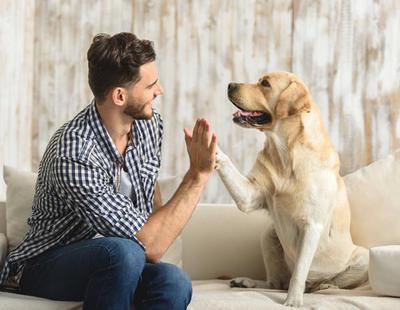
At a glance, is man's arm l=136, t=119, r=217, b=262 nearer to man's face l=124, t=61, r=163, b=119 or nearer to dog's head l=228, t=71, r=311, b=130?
man's face l=124, t=61, r=163, b=119

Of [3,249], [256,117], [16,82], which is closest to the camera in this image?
[3,249]

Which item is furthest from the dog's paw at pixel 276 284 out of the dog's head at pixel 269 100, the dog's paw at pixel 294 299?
the dog's head at pixel 269 100

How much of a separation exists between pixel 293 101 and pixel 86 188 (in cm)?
85

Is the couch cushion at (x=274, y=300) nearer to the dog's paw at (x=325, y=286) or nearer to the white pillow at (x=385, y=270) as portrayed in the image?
the white pillow at (x=385, y=270)

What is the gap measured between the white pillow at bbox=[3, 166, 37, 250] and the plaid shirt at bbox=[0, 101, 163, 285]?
344 mm

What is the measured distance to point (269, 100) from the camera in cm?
269

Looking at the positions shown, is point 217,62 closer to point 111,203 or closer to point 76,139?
point 76,139

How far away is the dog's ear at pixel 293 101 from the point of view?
2645 mm

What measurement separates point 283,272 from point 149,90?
0.90 meters

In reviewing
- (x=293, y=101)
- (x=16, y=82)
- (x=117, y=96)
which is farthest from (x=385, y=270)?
(x=16, y=82)

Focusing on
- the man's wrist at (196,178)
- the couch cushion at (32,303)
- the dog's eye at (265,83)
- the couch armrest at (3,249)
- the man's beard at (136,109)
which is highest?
the dog's eye at (265,83)

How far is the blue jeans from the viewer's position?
211 centimetres

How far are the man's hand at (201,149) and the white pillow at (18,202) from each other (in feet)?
2.54

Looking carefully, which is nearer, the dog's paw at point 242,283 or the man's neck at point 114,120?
the man's neck at point 114,120
